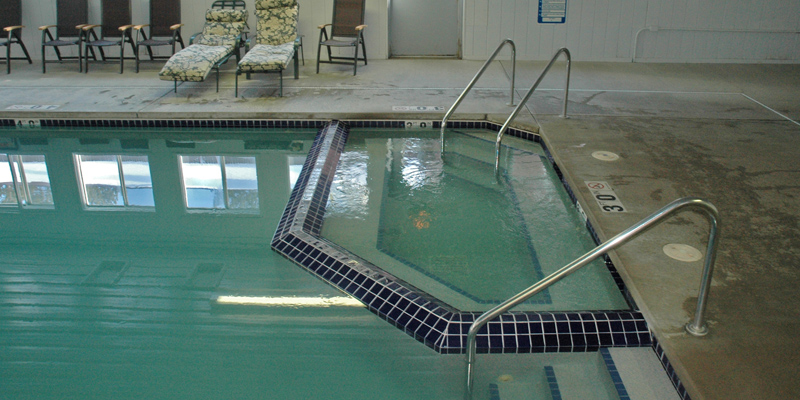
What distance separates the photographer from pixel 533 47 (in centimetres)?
796

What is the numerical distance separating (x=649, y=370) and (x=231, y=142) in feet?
13.2

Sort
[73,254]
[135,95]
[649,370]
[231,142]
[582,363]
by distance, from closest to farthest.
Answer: [649,370], [582,363], [73,254], [231,142], [135,95]

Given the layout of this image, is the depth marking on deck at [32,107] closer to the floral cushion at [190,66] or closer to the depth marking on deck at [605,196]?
the floral cushion at [190,66]

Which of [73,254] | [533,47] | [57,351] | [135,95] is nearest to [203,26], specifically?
[135,95]

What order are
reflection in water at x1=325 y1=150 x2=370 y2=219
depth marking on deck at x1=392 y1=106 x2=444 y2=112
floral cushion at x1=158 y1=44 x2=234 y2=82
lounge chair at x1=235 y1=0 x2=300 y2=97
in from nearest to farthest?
reflection in water at x1=325 y1=150 x2=370 y2=219 → depth marking on deck at x1=392 y1=106 x2=444 y2=112 → floral cushion at x1=158 y1=44 x2=234 y2=82 → lounge chair at x1=235 y1=0 x2=300 y2=97

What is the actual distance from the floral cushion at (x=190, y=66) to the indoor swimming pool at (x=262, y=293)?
1.40 m

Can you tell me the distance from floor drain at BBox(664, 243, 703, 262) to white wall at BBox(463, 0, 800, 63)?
18.0 feet

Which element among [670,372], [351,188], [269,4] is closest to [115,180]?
[351,188]

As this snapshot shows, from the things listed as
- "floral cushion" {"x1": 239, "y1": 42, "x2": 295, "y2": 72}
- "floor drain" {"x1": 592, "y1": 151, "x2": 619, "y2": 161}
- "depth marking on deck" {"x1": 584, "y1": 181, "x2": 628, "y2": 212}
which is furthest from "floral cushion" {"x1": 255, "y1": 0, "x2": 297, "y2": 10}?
"depth marking on deck" {"x1": 584, "y1": 181, "x2": 628, "y2": 212}

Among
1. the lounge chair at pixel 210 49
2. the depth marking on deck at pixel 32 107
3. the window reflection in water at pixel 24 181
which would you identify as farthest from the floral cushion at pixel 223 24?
the window reflection in water at pixel 24 181

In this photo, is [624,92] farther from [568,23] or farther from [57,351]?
[57,351]

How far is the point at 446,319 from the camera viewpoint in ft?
8.52

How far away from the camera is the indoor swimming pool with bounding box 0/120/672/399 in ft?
7.85

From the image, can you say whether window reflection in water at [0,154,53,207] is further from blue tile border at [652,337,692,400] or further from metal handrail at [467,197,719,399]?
blue tile border at [652,337,692,400]
